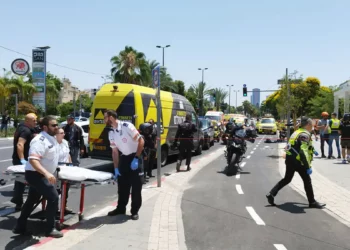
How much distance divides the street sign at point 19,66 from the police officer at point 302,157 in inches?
1277

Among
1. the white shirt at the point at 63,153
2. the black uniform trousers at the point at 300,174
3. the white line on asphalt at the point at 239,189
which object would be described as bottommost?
the white line on asphalt at the point at 239,189

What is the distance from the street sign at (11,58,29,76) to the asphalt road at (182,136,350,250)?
29801mm

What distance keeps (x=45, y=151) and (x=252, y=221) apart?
11.4ft

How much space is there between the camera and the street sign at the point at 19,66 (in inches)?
1373

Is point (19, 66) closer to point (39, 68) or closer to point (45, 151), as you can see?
point (39, 68)

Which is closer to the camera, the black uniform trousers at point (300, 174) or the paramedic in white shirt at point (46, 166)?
the paramedic in white shirt at point (46, 166)

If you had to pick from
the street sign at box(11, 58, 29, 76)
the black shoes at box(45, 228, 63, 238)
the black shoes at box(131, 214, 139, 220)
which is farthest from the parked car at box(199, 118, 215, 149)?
the street sign at box(11, 58, 29, 76)

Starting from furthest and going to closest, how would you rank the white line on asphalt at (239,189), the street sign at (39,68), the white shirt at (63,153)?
the street sign at (39,68)
the white line on asphalt at (239,189)
the white shirt at (63,153)

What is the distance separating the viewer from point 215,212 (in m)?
6.89

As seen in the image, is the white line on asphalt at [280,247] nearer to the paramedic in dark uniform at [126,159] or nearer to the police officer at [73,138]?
the paramedic in dark uniform at [126,159]

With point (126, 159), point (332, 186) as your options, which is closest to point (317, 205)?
point (332, 186)

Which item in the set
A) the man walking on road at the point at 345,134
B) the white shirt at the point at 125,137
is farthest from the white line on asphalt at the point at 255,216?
the man walking on road at the point at 345,134

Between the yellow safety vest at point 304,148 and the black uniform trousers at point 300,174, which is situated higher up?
the yellow safety vest at point 304,148

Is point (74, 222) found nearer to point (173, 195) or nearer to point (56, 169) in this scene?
point (56, 169)
